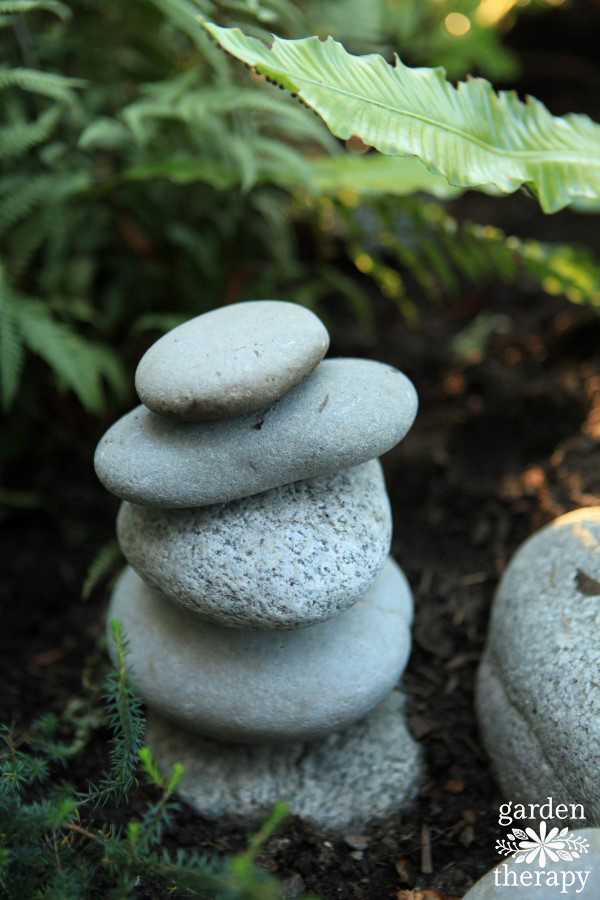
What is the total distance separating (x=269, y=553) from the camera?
166 cm

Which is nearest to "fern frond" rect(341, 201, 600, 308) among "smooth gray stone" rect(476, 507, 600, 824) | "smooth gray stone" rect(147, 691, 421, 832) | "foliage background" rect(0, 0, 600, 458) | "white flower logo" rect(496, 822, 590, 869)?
"foliage background" rect(0, 0, 600, 458)

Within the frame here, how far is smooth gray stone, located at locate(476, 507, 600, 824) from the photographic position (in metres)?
1.65

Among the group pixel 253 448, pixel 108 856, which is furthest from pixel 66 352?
pixel 108 856

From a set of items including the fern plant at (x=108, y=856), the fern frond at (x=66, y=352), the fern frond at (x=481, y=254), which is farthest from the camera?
the fern frond at (x=481, y=254)

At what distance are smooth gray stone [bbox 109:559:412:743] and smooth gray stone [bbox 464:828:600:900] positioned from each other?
0.50 metres

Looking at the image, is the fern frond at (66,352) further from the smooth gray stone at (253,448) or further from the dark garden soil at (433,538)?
the smooth gray stone at (253,448)

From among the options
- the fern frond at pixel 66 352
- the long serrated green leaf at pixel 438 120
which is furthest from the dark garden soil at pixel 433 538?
the long serrated green leaf at pixel 438 120

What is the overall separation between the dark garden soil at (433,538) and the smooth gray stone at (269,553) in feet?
1.85

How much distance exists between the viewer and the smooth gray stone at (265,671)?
70.6 inches

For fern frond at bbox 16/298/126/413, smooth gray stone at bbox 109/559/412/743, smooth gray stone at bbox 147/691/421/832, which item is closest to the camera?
smooth gray stone at bbox 109/559/412/743

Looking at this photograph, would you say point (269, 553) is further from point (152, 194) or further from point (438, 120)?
point (152, 194)

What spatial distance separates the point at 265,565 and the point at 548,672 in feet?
2.25

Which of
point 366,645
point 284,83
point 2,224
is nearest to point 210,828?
point 366,645

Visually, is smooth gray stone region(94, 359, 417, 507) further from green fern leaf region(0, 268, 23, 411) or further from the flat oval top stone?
green fern leaf region(0, 268, 23, 411)
